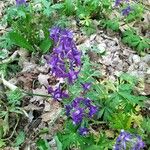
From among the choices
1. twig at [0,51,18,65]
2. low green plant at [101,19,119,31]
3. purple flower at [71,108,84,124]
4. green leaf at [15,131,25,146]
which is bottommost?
green leaf at [15,131,25,146]

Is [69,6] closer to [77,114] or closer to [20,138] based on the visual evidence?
[20,138]

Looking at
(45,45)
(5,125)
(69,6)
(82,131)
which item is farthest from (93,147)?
(69,6)

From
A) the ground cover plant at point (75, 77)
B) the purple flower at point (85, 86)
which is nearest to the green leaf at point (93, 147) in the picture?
the ground cover plant at point (75, 77)

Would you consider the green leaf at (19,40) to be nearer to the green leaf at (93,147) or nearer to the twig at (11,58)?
the twig at (11,58)

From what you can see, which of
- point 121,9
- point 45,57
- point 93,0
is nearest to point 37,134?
point 45,57

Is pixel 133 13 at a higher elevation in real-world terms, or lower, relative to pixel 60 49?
lower

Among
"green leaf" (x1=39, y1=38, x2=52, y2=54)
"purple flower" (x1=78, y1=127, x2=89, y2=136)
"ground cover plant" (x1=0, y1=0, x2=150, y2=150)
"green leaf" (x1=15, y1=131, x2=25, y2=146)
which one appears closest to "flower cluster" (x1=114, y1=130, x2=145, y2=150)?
"ground cover plant" (x1=0, y1=0, x2=150, y2=150)

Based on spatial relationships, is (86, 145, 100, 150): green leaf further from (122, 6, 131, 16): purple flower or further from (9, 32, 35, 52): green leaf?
(122, 6, 131, 16): purple flower

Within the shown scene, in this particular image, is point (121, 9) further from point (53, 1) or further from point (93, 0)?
point (53, 1)
